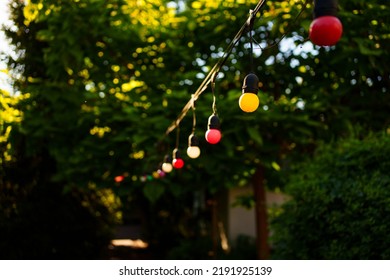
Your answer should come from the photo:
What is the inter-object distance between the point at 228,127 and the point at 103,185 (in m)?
2.90

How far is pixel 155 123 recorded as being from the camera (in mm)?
7207

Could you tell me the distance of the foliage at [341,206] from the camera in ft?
17.0

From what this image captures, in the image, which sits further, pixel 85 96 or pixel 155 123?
pixel 85 96

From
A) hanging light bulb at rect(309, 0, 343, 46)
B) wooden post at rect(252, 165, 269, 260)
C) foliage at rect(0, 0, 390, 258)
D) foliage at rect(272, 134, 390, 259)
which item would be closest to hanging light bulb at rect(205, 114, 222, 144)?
hanging light bulb at rect(309, 0, 343, 46)

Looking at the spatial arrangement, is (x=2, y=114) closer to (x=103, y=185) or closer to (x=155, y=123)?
(x=103, y=185)

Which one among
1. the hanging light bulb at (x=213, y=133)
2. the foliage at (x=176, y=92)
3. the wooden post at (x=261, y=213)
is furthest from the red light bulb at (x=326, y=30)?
the wooden post at (x=261, y=213)

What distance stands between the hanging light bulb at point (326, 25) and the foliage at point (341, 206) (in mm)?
3929

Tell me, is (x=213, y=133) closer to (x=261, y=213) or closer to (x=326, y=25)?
(x=326, y=25)

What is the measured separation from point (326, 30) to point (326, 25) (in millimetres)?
19

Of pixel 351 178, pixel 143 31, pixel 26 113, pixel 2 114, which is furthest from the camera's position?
pixel 143 31

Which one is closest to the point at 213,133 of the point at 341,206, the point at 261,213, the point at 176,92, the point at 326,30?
the point at 326,30

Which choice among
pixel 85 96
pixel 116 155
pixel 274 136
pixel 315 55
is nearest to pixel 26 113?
pixel 85 96

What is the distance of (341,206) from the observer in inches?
223

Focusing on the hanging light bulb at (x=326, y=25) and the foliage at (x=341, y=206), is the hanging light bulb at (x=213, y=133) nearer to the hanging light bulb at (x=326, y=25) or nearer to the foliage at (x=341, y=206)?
the hanging light bulb at (x=326, y=25)
